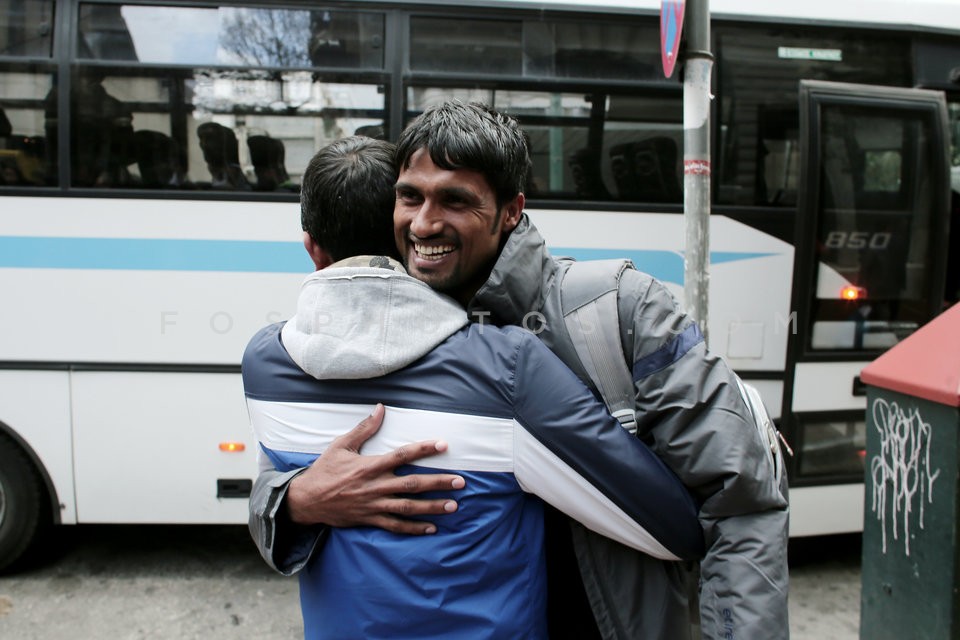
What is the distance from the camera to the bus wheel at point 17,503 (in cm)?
410

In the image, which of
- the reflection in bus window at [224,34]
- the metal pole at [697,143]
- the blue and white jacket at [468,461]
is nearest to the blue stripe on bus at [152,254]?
the reflection in bus window at [224,34]

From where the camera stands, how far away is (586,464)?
1.26 m

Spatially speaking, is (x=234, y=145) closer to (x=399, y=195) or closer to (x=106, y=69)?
(x=106, y=69)

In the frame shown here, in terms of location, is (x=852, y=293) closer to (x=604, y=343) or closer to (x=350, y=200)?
(x=604, y=343)

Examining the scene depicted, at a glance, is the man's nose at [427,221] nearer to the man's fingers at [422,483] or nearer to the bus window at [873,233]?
the man's fingers at [422,483]

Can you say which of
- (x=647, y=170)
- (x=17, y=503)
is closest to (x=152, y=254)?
(x=17, y=503)

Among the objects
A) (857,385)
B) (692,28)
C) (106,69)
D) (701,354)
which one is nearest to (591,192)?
(692,28)

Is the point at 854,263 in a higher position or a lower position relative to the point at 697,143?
lower

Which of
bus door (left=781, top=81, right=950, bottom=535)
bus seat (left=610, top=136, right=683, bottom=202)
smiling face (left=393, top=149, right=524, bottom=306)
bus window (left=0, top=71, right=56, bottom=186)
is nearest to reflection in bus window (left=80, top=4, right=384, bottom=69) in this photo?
bus window (left=0, top=71, right=56, bottom=186)

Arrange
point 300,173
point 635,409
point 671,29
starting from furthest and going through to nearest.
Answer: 1. point 300,173
2. point 671,29
3. point 635,409

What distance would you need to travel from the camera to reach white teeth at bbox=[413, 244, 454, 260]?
4.87 feet

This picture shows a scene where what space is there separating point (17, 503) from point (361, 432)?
12.1ft

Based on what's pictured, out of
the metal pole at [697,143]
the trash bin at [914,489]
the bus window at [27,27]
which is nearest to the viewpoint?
the trash bin at [914,489]

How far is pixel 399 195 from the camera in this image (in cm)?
152
